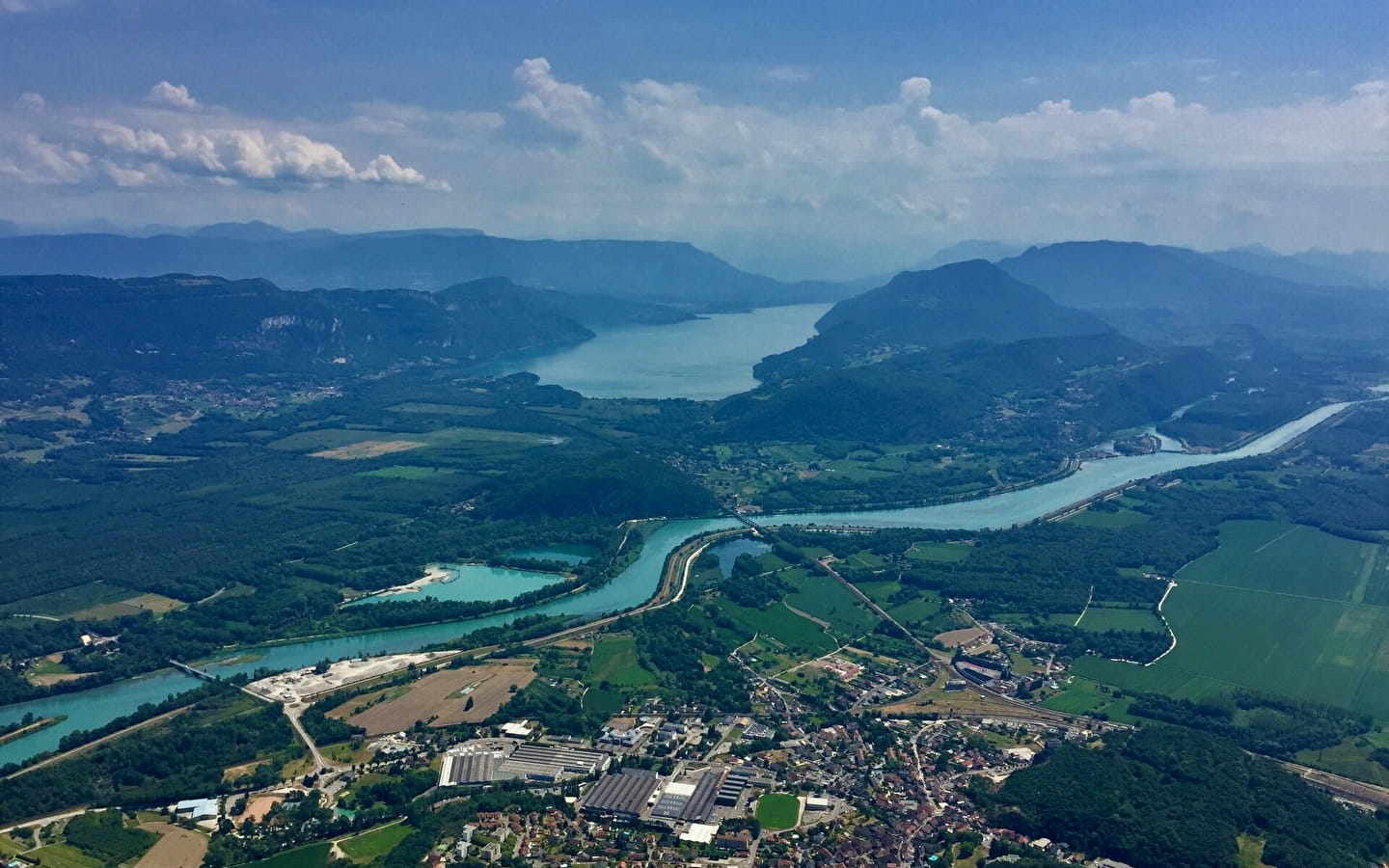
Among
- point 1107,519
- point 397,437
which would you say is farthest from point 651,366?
point 1107,519

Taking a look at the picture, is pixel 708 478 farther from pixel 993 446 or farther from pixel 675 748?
pixel 675 748

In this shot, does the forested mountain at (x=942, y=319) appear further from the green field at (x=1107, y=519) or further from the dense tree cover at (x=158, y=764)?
the dense tree cover at (x=158, y=764)

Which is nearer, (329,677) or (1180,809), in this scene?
(1180,809)

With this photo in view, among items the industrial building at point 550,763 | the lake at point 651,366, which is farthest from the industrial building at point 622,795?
the lake at point 651,366

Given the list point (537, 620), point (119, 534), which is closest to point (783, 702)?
point (537, 620)

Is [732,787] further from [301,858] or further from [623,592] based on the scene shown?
[623,592]

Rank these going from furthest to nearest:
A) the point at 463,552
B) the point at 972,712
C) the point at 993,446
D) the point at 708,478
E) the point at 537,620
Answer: the point at 993,446
the point at 708,478
the point at 463,552
the point at 537,620
the point at 972,712
